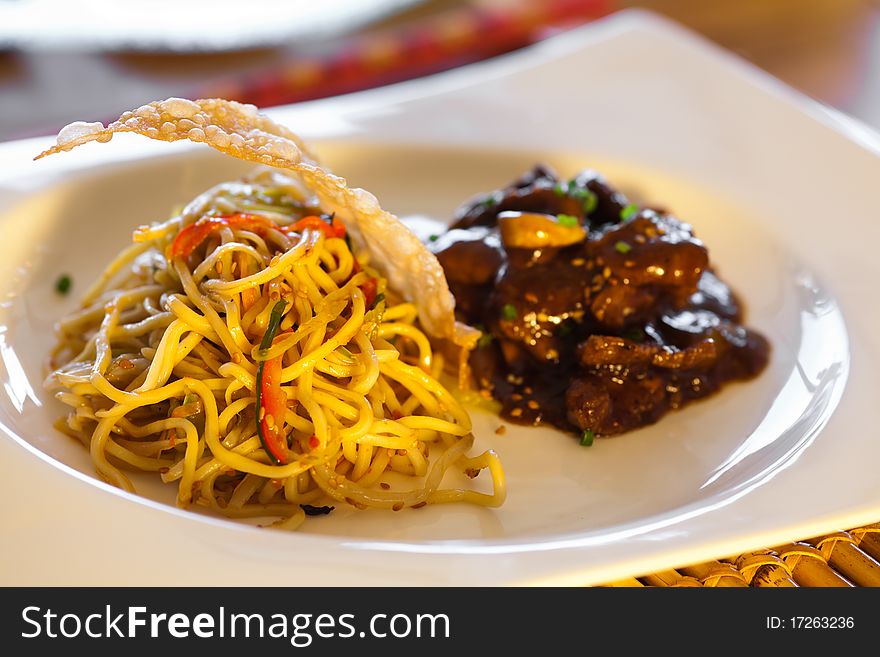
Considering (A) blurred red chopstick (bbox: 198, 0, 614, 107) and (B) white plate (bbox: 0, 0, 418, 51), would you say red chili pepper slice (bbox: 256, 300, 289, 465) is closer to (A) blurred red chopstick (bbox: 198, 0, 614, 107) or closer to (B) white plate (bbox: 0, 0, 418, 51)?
(A) blurred red chopstick (bbox: 198, 0, 614, 107)

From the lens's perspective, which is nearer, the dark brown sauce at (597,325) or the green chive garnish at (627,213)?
the dark brown sauce at (597,325)

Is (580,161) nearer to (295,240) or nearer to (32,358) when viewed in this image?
(295,240)

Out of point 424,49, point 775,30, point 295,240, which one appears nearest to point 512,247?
point 295,240

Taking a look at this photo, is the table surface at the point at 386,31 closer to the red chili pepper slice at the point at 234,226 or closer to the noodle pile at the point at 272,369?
the red chili pepper slice at the point at 234,226

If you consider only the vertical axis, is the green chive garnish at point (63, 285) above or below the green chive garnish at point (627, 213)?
below

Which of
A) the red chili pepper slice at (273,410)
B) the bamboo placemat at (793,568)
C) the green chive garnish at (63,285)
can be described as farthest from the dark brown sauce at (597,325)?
the green chive garnish at (63,285)

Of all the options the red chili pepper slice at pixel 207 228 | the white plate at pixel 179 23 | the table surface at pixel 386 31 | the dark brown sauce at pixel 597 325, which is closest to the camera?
the red chili pepper slice at pixel 207 228

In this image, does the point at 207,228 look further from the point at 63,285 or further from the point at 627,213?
the point at 627,213
